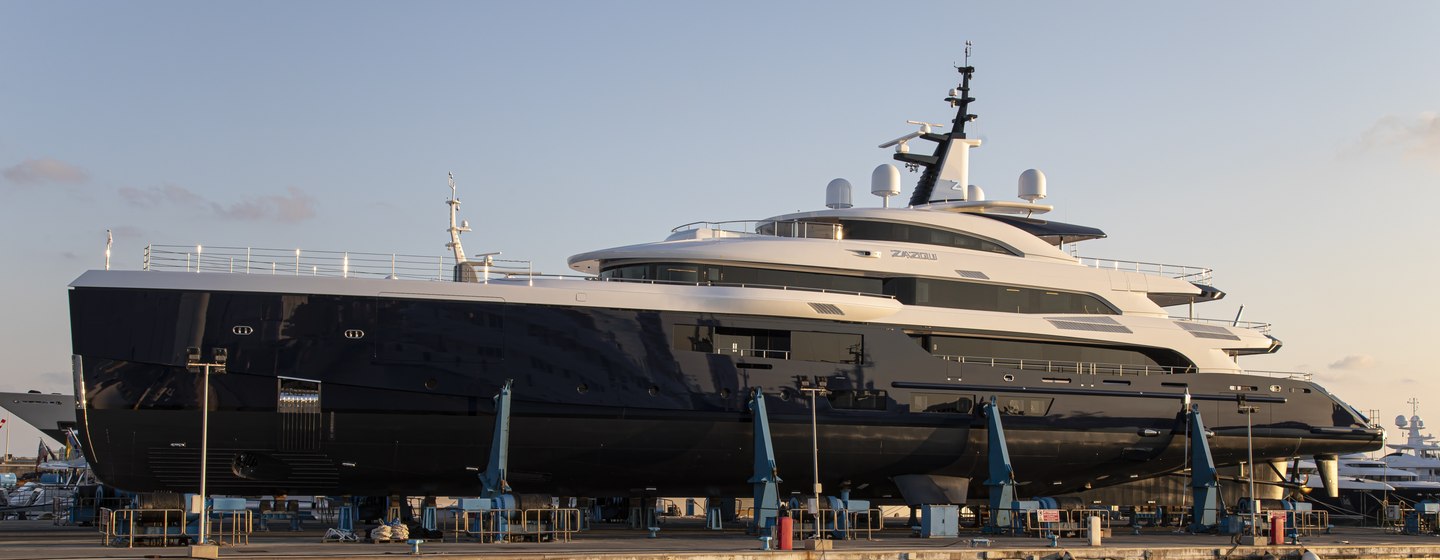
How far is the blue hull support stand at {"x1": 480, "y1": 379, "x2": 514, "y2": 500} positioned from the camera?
Result: 2941 cm

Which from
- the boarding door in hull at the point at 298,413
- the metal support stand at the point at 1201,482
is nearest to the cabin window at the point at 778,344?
the boarding door in hull at the point at 298,413

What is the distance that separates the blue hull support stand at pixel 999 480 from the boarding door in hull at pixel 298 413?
16.0m

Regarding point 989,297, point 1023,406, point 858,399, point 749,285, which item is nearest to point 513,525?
point 749,285

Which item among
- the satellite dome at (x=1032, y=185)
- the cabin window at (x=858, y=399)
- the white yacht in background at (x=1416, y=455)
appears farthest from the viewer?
the white yacht in background at (x=1416, y=455)

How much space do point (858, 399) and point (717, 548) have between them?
853cm

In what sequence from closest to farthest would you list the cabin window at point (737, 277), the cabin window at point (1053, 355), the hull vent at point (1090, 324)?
the cabin window at point (737, 277)
the cabin window at point (1053, 355)
the hull vent at point (1090, 324)

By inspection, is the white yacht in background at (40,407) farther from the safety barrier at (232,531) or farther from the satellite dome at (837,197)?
the satellite dome at (837,197)

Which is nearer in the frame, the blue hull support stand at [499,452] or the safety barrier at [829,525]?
the blue hull support stand at [499,452]

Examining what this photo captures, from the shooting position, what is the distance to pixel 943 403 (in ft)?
113

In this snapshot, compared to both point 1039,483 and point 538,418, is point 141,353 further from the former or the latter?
point 1039,483

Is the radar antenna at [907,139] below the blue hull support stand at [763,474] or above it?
above

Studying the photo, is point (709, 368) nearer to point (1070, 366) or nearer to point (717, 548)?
point (717, 548)

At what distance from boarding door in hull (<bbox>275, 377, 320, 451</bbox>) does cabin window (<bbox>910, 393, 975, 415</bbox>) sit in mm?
14103

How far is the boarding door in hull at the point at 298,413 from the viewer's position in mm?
29547
